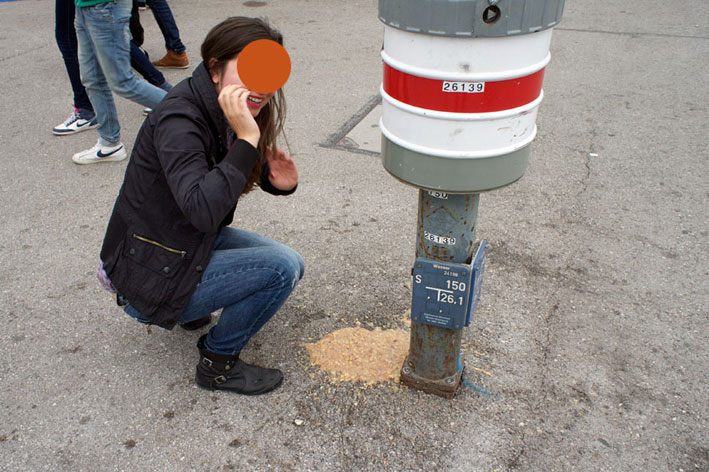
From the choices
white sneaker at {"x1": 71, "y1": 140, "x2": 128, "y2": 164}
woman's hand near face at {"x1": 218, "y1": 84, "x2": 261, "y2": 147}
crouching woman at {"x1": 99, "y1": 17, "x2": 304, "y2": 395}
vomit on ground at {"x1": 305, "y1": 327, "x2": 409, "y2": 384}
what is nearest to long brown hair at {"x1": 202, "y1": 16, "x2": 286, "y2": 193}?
crouching woman at {"x1": 99, "y1": 17, "x2": 304, "y2": 395}

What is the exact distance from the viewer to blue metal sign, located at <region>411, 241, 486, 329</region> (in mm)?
1771

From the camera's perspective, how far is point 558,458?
1.91 meters

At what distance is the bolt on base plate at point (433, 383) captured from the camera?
2080 mm

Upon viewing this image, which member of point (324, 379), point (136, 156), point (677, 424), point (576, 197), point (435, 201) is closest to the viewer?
point (435, 201)

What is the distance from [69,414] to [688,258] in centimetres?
286

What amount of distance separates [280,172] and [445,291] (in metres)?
0.79

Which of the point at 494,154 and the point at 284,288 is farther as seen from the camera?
the point at 284,288

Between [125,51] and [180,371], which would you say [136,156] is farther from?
[125,51]

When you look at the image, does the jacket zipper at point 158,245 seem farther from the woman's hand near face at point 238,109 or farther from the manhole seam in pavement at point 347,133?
the manhole seam in pavement at point 347,133

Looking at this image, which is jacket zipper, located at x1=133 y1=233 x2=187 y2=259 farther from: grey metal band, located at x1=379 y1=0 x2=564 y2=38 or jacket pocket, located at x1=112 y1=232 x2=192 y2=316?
grey metal band, located at x1=379 y1=0 x2=564 y2=38

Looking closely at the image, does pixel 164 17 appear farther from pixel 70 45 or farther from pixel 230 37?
pixel 230 37

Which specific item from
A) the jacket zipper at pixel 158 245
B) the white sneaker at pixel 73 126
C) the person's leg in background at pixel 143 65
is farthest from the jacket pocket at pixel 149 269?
the white sneaker at pixel 73 126

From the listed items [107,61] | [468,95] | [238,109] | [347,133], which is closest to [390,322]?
[238,109]

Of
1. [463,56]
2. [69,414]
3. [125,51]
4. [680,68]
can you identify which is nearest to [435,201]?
[463,56]
